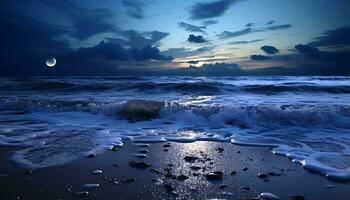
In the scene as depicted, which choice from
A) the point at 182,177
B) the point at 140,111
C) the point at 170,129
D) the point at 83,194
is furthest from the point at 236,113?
the point at 83,194

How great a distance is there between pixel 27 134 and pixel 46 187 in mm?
3550

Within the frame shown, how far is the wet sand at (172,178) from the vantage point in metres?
3.28

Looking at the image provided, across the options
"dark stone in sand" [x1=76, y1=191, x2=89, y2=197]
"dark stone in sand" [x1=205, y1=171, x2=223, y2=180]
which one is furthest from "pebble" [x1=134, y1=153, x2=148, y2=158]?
"dark stone in sand" [x1=76, y1=191, x2=89, y2=197]

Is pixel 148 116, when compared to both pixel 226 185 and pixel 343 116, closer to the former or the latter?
pixel 343 116

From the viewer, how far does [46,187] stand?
3441 millimetres

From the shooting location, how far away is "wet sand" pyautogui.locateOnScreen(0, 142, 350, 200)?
328 cm

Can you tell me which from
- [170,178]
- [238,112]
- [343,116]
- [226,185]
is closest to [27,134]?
[170,178]

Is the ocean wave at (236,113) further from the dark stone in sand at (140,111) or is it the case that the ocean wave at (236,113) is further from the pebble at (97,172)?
the pebble at (97,172)

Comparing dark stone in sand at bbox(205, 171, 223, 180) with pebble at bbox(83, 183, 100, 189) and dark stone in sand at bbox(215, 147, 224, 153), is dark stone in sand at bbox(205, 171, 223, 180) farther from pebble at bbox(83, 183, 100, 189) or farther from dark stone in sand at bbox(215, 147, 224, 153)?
dark stone in sand at bbox(215, 147, 224, 153)

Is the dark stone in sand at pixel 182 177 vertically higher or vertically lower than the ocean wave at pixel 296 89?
lower

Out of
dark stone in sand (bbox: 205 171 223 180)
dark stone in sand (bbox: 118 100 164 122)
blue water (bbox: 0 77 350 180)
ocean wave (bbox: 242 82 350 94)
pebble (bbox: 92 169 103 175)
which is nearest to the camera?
dark stone in sand (bbox: 205 171 223 180)

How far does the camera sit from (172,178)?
374cm

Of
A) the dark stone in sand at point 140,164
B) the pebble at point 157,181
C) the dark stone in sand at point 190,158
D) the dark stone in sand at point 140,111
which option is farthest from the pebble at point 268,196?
the dark stone in sand at point 140,111

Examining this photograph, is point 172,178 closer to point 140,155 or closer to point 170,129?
point 140,155
